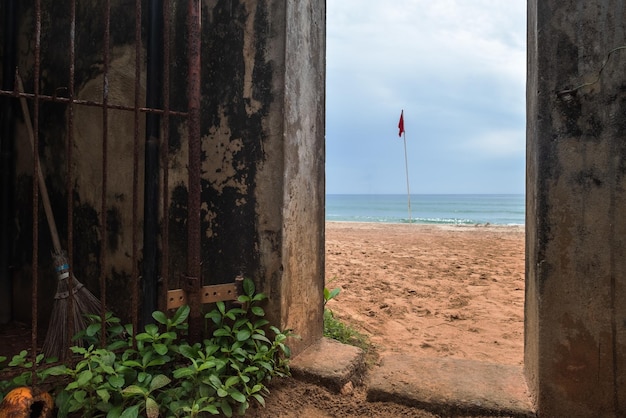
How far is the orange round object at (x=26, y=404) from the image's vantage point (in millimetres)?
1522

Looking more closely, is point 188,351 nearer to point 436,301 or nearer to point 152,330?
point 152,330

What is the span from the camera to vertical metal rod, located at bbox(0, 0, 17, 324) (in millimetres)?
3039

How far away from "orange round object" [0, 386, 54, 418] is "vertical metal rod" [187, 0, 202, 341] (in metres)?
0.65

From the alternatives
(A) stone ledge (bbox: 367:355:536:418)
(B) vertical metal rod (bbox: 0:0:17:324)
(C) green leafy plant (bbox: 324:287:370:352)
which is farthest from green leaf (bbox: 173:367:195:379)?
(B) vertical metal rod (bbox: 0:0:17:324)

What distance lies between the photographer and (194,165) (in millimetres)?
2090

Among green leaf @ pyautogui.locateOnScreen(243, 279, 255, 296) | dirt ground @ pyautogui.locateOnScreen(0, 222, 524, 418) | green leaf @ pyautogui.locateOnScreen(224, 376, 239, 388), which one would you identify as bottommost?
dirt ground @ pyautogui.locateOnScreen(0, 222, 524, 418)

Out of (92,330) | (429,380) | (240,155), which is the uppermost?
(240,155)

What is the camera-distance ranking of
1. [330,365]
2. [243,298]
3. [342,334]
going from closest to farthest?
[243,298] < [330,365] < [342,334]

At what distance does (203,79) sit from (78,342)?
1.60 m

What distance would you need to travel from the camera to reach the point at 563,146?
1.77 meters

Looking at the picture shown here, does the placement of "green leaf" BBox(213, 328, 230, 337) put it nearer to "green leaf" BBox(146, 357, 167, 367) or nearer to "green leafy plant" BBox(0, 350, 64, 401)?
"green leaf" BBox(146, 357, 167, 367)

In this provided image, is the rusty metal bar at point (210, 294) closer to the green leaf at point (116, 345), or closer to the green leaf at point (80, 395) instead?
the green leaf at point (116, 345)

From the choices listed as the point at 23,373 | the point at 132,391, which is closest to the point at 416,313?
the point at 132,391

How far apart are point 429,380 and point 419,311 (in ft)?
5.76
